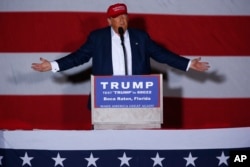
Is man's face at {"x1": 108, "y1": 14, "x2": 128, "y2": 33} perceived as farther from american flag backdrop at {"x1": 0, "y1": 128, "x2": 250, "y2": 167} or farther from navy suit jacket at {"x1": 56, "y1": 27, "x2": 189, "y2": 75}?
american flag backdrop at {"x1": 0, "y1": 128, "x2": 250, "y2": 167}

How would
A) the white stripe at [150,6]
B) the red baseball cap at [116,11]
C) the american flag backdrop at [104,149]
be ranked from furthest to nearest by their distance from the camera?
the white stripe at [150,6]
the red baseball cap at [116,11]
the american flag backdrop at [104,149]

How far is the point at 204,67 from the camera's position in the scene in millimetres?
1696

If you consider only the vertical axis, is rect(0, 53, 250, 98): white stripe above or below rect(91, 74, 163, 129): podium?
above

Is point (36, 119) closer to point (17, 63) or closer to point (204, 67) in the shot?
point (17, 63)

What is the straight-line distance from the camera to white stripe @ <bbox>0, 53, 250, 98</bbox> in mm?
2430

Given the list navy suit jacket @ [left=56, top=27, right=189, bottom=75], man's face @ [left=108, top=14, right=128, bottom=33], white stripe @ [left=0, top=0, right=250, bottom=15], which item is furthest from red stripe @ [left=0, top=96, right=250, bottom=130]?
man's face @ [left=108, top=14, right=128, bottom=33]

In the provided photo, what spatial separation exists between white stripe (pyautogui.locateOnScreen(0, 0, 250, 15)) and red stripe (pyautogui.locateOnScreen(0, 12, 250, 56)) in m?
0.03

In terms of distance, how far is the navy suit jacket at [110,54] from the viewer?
5.77 ft

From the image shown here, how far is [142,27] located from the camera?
2.45 m

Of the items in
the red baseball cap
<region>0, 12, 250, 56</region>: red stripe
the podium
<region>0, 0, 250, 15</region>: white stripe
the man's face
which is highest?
<region>0, 0, 250, 15</region>: white stripe

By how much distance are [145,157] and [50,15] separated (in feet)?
4.10

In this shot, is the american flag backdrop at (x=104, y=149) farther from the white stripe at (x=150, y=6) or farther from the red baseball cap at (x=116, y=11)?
the white stripe at (x=150, y=6)

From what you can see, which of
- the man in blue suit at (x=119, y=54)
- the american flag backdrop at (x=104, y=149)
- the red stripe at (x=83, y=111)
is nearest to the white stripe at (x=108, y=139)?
the american flag backdrop at (x=104, y=149)

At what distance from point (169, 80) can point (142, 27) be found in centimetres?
32
